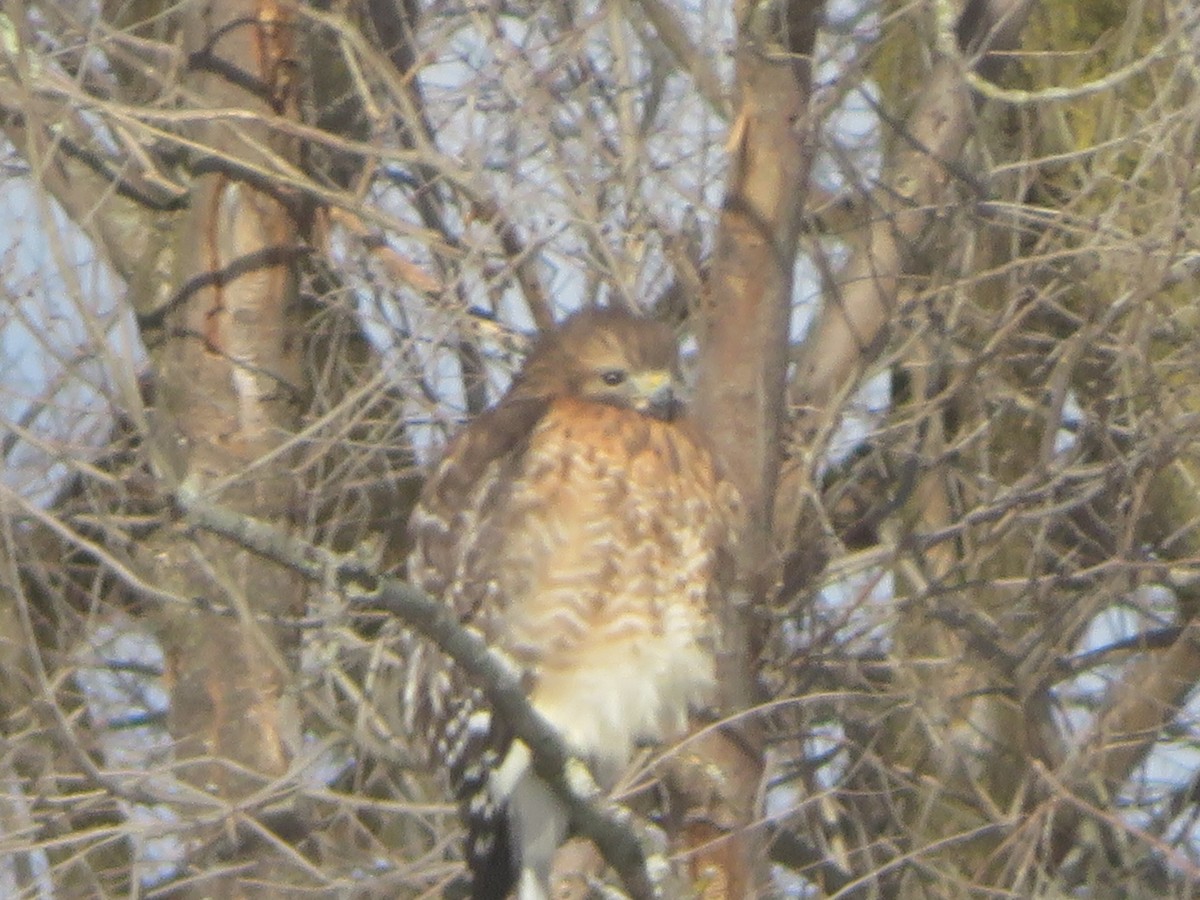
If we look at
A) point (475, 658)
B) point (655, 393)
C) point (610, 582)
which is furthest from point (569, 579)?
point (475, 658)

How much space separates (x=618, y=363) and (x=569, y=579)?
57 cm

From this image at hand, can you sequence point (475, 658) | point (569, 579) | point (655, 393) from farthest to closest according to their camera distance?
point (655, 393)
point (569, 579)
point (475, 658)

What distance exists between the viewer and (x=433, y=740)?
197 inches

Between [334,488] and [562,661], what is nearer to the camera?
[562,661]

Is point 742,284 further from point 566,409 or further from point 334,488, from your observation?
point 334,488

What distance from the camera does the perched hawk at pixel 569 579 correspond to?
4840mm

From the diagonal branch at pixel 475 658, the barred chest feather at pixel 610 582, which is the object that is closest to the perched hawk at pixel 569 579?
the barred chest feather at pixel 610 582

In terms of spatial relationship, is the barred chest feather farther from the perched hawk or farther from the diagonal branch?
the diagonal branch

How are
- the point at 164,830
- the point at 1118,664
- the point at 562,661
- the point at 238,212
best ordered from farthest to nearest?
the point at 238,212, the point at 1118,664, the point at 164,830, the point at 562,661

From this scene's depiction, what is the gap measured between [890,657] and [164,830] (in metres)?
1.85

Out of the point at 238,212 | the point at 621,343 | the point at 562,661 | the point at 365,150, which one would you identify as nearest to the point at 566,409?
the point at 621,343

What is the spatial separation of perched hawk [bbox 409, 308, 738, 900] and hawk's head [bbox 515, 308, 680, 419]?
0.03 metres

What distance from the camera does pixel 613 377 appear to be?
533 centimetres

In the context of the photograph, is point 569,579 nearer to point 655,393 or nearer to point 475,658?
point 655,393
